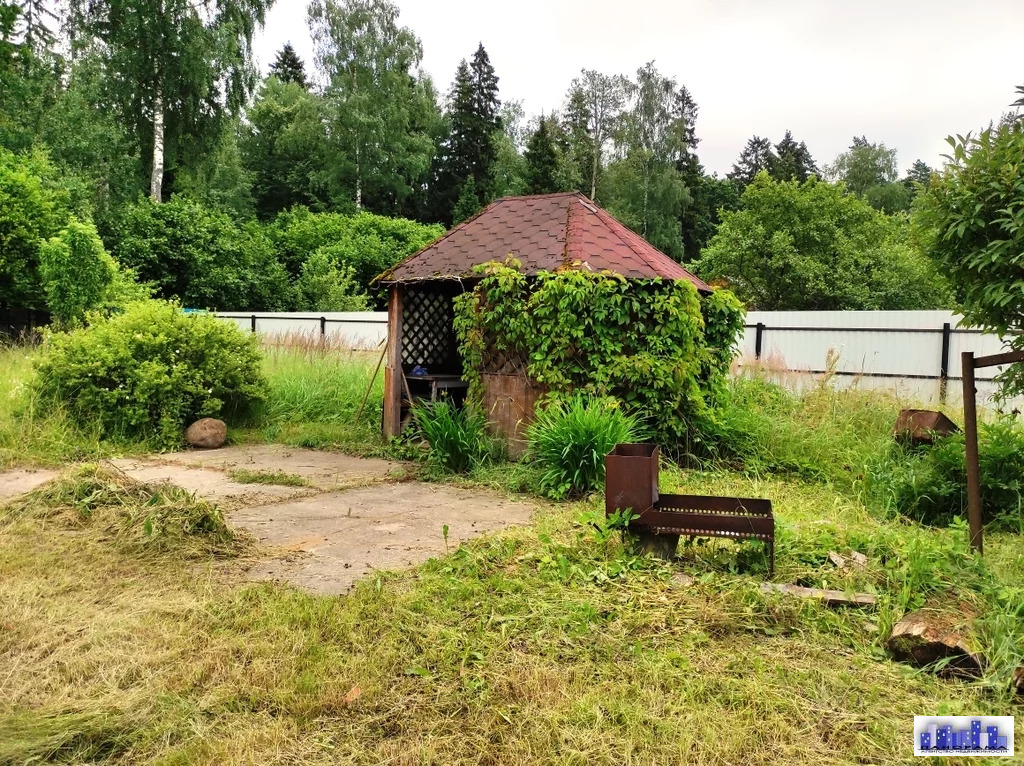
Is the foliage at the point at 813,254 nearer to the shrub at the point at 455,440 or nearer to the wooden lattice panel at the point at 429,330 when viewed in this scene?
the wooden lattice panel at the point at 429,330

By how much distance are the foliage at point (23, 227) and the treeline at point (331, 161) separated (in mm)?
117

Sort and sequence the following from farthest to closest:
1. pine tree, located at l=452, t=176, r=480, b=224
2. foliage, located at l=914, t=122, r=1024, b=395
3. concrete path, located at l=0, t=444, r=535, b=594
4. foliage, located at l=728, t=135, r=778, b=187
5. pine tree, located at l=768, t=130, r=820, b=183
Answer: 1. foliage, located at l=728, t=135, r=778, b=187
2. pine tree, located at l=768, t=130, r=820, b=183
3. pine tree, located at l=452, t=176, r=480, b=224
4. concrete path, located at l=0, t=444, r=535, b=594
5. foliage, located at l=914, t=122, r=1024, b=395

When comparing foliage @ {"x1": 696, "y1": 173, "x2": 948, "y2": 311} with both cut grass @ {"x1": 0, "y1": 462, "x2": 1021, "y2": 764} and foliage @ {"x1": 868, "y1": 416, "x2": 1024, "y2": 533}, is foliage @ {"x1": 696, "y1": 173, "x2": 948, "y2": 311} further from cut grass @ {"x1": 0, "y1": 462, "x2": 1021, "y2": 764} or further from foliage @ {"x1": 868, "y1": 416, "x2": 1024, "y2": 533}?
cut grass @ {"x1": 0, "y1": 462, "x2": 1021, "y2": 764}

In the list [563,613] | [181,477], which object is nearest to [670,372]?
[563,613]

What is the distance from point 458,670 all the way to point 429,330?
724 cm

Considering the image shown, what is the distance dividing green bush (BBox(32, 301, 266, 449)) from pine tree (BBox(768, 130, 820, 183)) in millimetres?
39258

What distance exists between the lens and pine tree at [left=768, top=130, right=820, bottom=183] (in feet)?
141

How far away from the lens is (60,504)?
4703mm

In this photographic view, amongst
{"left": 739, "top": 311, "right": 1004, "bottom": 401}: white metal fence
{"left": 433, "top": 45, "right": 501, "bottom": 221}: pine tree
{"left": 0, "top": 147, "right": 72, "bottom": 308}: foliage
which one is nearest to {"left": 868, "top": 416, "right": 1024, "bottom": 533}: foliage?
{"left": 739, "top": 311, "right": 1004, "bottom": 401}: white metal fence

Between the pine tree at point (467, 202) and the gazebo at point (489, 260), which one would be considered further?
the pine tree at point (467, 202)

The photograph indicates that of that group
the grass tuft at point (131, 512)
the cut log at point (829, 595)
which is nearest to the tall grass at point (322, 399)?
the grass tuft at point (131, 512)

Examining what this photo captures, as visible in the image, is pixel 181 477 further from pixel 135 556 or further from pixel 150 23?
pixel 150 23

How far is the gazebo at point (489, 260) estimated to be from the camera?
7.30 meters

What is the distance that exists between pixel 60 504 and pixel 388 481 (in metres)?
2.65
